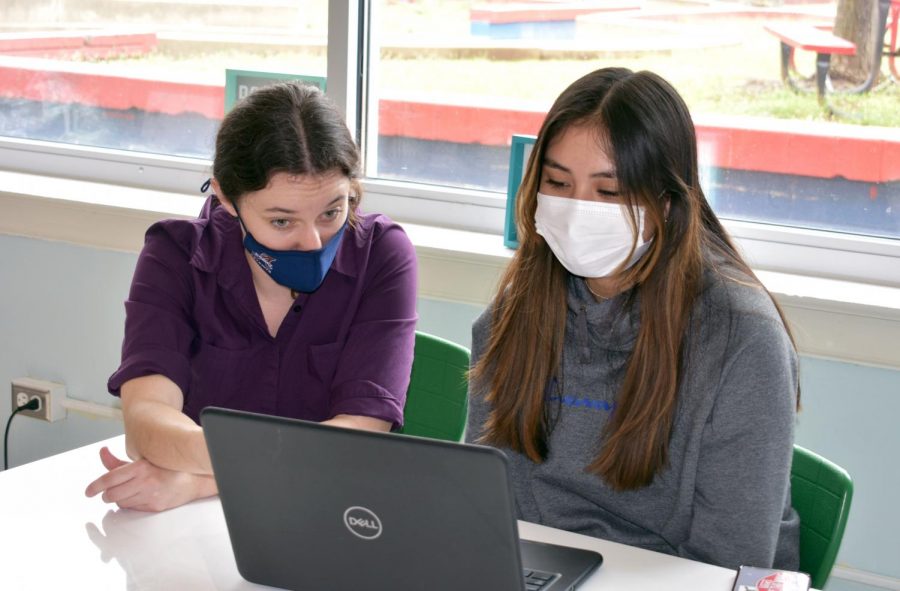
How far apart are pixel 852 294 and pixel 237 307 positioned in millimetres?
1195

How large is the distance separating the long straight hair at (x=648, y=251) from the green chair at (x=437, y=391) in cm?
22

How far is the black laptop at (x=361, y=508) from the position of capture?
1.08 metres

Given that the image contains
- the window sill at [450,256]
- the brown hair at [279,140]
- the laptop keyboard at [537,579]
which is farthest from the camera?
the window sill at [450,256]

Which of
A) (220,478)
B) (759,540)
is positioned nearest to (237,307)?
(220,478)

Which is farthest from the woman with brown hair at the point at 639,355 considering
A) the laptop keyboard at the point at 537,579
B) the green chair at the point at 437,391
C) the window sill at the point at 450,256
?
the window sill at the point at 450,256

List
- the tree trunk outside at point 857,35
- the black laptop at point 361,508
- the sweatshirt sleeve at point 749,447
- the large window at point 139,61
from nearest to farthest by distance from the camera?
the black laptop at point 361,508, the sweatshirt sleeve at point 749,447, the tree trunk outside at point 857,35, the large window at point 139,61

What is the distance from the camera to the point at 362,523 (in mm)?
1150

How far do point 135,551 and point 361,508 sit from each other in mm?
390

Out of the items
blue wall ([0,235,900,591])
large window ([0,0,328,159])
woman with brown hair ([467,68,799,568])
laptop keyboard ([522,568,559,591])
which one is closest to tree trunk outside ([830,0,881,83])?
blue wall ([0,235,900,591])

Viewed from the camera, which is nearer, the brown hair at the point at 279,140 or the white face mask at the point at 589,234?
the white face mask at the point at 589,234

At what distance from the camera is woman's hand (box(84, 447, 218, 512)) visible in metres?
1.49

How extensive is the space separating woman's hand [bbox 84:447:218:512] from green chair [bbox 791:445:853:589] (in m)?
0.83

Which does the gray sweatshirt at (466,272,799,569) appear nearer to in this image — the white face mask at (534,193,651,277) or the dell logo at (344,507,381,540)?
the white face mask at (534,193,651,277)

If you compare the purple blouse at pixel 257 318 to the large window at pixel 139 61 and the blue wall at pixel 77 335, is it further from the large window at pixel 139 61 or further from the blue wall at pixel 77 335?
the large window at pixel 139 61
